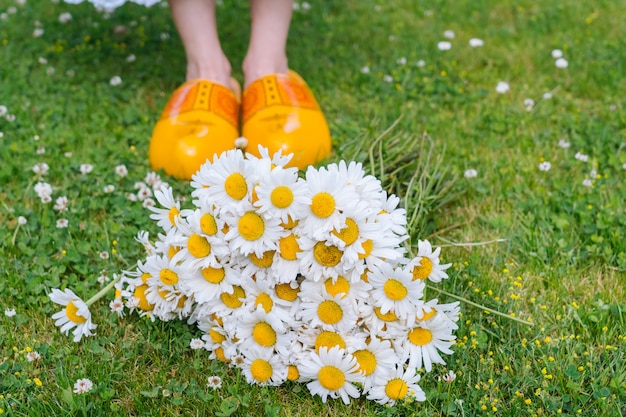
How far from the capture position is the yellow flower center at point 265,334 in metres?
1.31

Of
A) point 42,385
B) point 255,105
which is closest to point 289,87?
point 255,105

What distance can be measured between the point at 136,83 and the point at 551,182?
5.20ft

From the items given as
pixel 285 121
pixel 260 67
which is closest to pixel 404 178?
pixel 285 121

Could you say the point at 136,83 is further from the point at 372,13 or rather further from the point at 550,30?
the point at 550,30

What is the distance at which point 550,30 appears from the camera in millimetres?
3195

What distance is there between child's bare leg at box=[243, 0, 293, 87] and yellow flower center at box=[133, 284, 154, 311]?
0.94 m

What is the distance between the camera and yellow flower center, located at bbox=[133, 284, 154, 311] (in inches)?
57.6

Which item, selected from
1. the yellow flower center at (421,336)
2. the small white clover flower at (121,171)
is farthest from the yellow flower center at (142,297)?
the small white clover flower at (121,171)

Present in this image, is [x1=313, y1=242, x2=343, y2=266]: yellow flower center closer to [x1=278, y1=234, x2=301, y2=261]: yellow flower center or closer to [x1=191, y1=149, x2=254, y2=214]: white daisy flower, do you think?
[x1=278, y1=234, x2=301, y2=261]: yellow flower center

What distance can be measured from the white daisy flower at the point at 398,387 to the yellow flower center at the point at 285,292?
228 mm

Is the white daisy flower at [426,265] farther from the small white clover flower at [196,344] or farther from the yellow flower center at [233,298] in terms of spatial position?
the small white clover flower at [196,344]

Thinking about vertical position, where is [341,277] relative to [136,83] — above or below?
above

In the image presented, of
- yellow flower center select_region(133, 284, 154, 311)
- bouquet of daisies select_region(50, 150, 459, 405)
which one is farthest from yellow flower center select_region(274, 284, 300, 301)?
yellow flower center select_region(133, 284, 154, 311)

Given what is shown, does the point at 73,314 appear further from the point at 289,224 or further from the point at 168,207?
the point at 289,224
